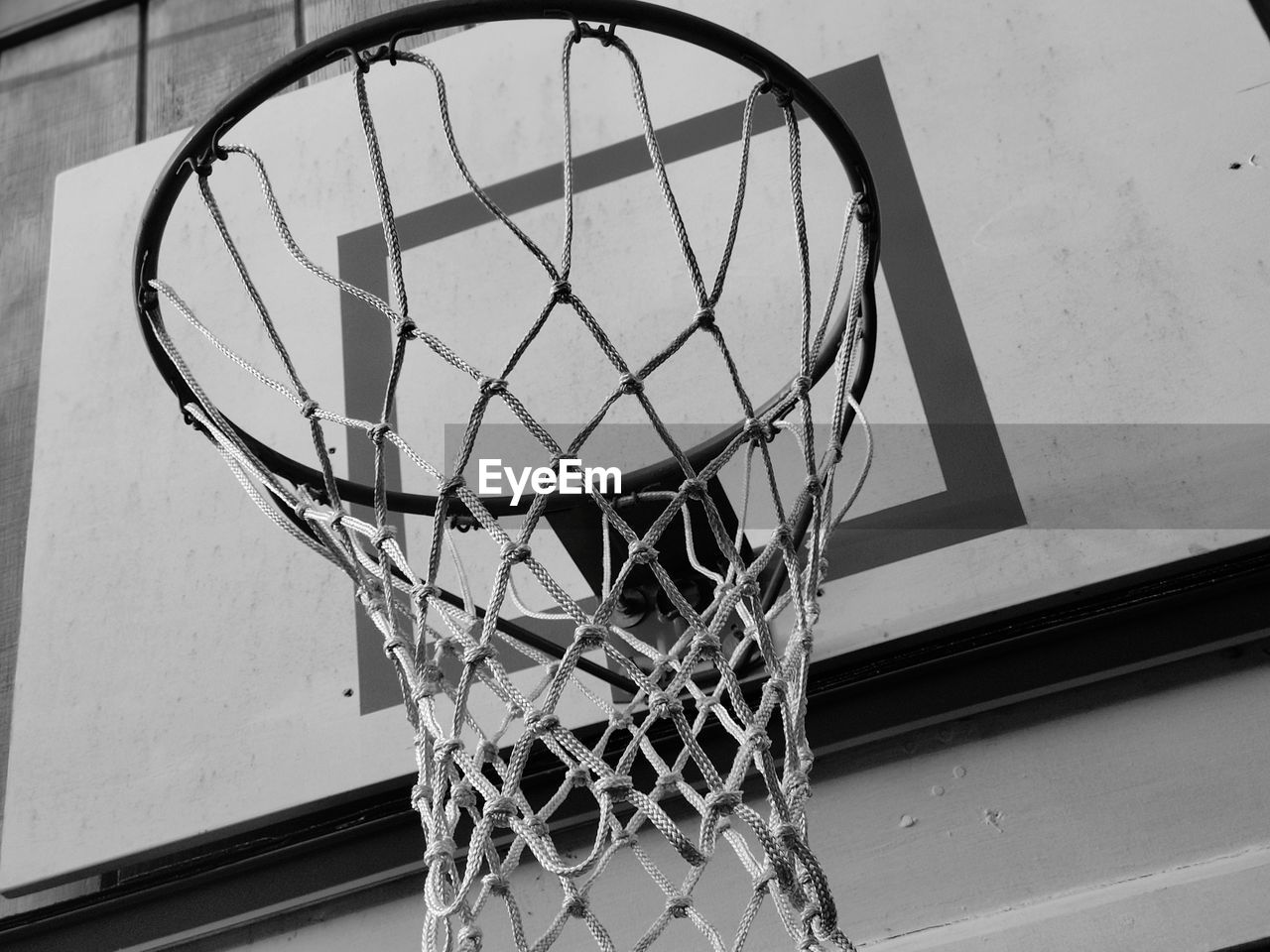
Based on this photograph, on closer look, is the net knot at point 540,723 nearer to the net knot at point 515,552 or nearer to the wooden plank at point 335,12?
the net knot at point 515,552

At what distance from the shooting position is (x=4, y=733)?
1868mm

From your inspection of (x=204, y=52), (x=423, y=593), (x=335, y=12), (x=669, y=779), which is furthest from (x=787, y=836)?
(x=204, y=52)

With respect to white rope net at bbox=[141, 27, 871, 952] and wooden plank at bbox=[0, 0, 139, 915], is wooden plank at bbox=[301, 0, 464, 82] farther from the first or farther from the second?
white rope net at bbox=[141, 27, 871, 952]

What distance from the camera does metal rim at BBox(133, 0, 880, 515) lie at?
1.19 m

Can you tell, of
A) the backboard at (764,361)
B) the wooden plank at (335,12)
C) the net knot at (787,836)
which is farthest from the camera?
the wooden plank at (335,12)

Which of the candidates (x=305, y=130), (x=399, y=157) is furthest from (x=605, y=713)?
(x=305, y=130)

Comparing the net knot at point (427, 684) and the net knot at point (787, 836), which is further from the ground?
the net knot at point (427, 684)

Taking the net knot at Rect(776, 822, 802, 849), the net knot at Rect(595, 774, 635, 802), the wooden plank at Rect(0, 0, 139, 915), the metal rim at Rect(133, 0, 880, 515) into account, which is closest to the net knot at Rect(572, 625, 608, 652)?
the net knot at Rect(595, 774, 635, 802)

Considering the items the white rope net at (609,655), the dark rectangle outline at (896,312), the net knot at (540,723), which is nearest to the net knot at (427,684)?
the white rope net at (609,655)

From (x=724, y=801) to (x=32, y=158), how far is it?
7.13 feet

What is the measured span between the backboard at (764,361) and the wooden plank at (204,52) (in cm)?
51

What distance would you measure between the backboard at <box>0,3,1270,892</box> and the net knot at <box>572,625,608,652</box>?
510mm

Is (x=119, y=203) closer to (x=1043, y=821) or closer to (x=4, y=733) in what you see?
(x=4, y=733)

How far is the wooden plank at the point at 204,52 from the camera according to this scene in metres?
2.44
